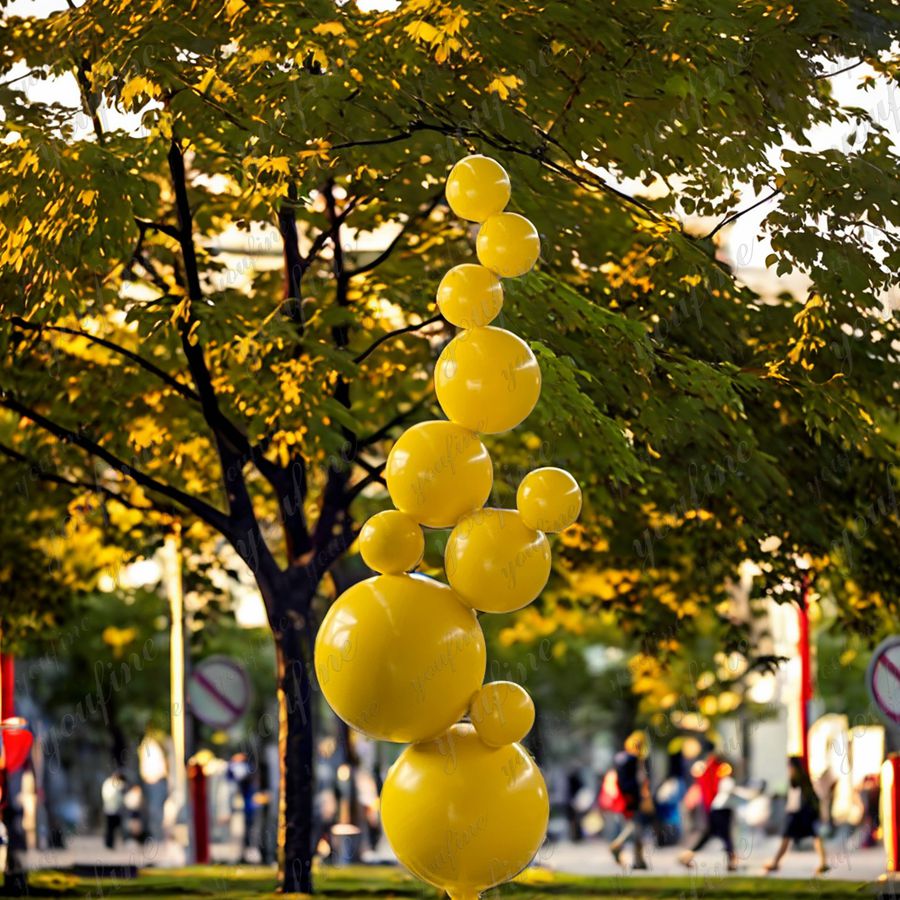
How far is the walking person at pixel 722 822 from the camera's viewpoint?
24.9 m

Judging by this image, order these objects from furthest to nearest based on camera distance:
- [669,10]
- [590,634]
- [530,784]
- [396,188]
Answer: [590,634] → [396,188] → [669,10] → [530,784]

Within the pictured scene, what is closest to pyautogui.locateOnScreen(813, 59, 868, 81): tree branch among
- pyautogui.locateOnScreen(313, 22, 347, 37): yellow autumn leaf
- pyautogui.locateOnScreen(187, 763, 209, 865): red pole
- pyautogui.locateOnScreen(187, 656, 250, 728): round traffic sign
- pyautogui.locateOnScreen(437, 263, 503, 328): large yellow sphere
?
pyautogui.locateOnScreen(313, 22, 347, 37): yellow autumn leaf

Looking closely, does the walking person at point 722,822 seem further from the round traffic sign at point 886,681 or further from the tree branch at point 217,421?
the tree branch at point 217,421

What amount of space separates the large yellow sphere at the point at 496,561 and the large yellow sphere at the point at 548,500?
0.08 m

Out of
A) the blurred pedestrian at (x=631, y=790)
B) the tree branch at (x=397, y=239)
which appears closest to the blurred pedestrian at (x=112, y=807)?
the blurred pedestrian at (x=631, y=790)

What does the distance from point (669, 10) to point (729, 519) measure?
4.91 m

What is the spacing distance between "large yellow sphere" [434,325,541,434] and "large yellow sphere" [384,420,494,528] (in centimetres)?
10

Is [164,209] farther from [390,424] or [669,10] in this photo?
[669,10]

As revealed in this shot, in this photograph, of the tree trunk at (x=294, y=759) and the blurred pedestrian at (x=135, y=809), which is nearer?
the tree trunk at (x=294, y=759)

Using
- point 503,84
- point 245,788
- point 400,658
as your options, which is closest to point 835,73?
point 503,84

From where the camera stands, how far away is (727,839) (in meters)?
25.3

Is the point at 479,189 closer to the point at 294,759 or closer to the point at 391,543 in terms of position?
the point at 391,543

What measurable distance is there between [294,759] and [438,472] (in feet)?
25.7

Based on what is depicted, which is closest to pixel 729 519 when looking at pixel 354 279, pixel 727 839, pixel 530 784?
pixel 354 279
